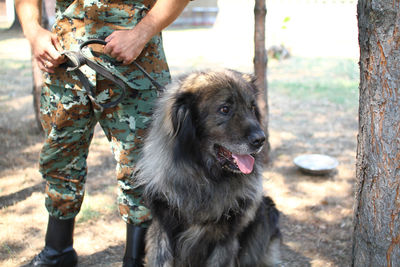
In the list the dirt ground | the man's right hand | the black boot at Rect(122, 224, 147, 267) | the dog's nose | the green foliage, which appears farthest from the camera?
the green foliage

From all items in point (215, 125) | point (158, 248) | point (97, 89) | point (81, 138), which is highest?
point (97, 89)

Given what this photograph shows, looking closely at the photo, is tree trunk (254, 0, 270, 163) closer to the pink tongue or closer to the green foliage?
the pink tongue

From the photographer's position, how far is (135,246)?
A: 2848 mm

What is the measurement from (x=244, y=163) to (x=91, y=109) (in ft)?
3.48

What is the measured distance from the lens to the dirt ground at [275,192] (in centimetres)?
332

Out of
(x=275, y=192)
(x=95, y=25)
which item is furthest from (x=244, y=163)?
(x=275, y=192)

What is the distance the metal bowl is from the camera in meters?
4.57

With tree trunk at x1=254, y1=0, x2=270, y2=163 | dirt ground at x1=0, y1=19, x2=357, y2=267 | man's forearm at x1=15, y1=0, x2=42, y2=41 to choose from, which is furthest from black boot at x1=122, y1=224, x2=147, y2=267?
tree trunk at x1=254, y1=0, x2=270, y2=163

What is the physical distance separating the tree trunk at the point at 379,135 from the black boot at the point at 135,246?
1491 mm

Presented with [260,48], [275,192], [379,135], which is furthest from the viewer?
[260,48]

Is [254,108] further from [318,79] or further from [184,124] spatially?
[318,79]

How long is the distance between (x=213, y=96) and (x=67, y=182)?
47.3 inches

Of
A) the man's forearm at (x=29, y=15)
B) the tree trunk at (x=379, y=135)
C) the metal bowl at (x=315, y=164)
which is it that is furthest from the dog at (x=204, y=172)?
the metal bowl at (x=315, y=164)

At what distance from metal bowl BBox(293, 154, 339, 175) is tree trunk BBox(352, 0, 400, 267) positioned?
210 cm
